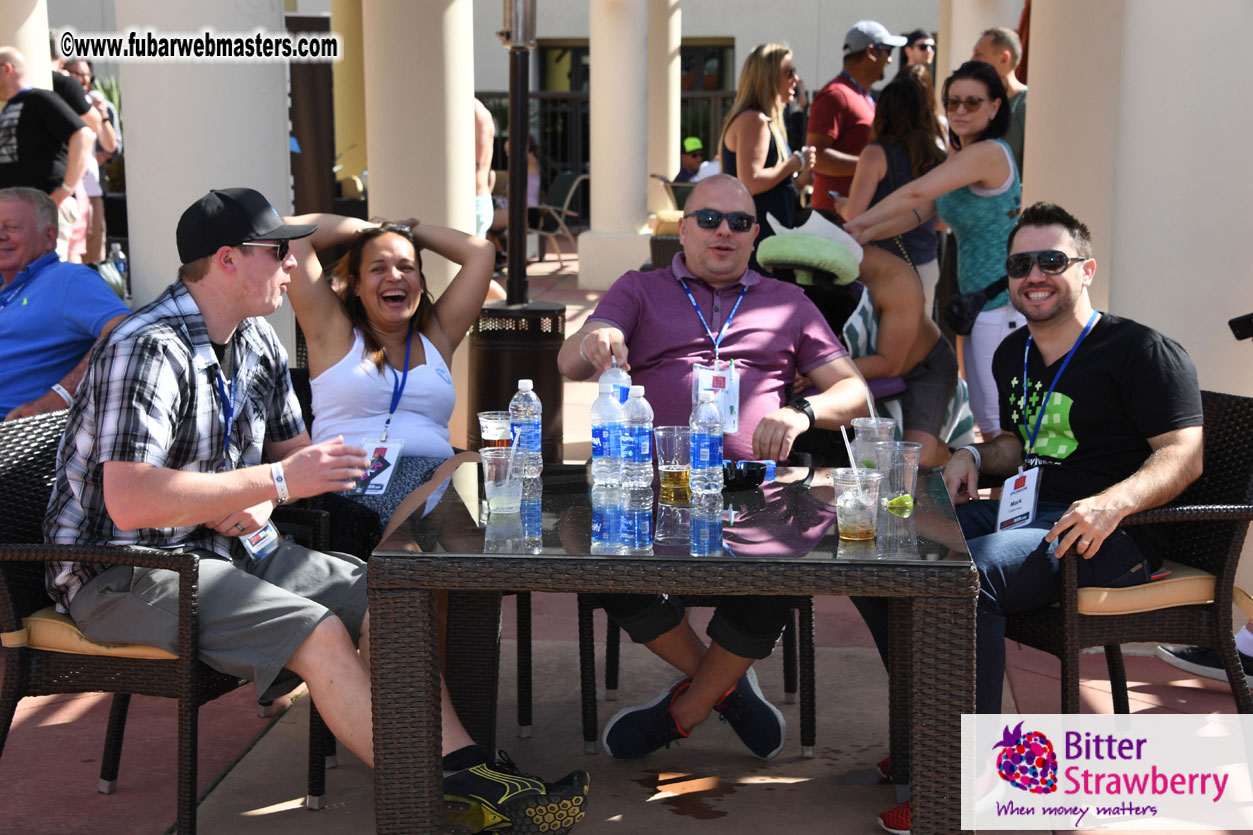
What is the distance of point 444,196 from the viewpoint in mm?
5977

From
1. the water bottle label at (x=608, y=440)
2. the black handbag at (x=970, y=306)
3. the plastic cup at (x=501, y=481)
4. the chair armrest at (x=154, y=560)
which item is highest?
the black handbag at (x=970, y=306)

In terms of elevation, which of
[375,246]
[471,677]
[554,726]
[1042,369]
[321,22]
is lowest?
[554,726]

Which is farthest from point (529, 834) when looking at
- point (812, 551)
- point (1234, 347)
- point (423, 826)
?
point (1234, 347)

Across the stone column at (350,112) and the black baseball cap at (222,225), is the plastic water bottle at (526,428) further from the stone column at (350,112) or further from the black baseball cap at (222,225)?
the stone column at (350,112)

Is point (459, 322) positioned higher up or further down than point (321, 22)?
further down

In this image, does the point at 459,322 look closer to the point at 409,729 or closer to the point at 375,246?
the point at 375,246

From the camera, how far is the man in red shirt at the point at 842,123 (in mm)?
6422

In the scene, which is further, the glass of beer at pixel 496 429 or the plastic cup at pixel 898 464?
the glass of beer at pixel 496 429

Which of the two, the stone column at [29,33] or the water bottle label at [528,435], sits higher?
the stone column at [29,33]

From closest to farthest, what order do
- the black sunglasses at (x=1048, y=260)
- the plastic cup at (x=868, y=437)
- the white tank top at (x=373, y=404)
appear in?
the plastic cup at (x=868, y=437), the black sunglasses at (x=1048, y=260), the white tank top at (x=373, y=404)

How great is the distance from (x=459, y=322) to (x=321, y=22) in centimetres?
463

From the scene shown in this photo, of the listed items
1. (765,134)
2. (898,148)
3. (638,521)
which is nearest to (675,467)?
(638,521)

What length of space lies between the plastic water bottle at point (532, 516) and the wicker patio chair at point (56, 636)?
69 cm

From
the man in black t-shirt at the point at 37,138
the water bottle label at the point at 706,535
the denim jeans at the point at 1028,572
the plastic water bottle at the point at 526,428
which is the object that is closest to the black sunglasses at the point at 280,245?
the plastic water bottle at the point at 526,428
